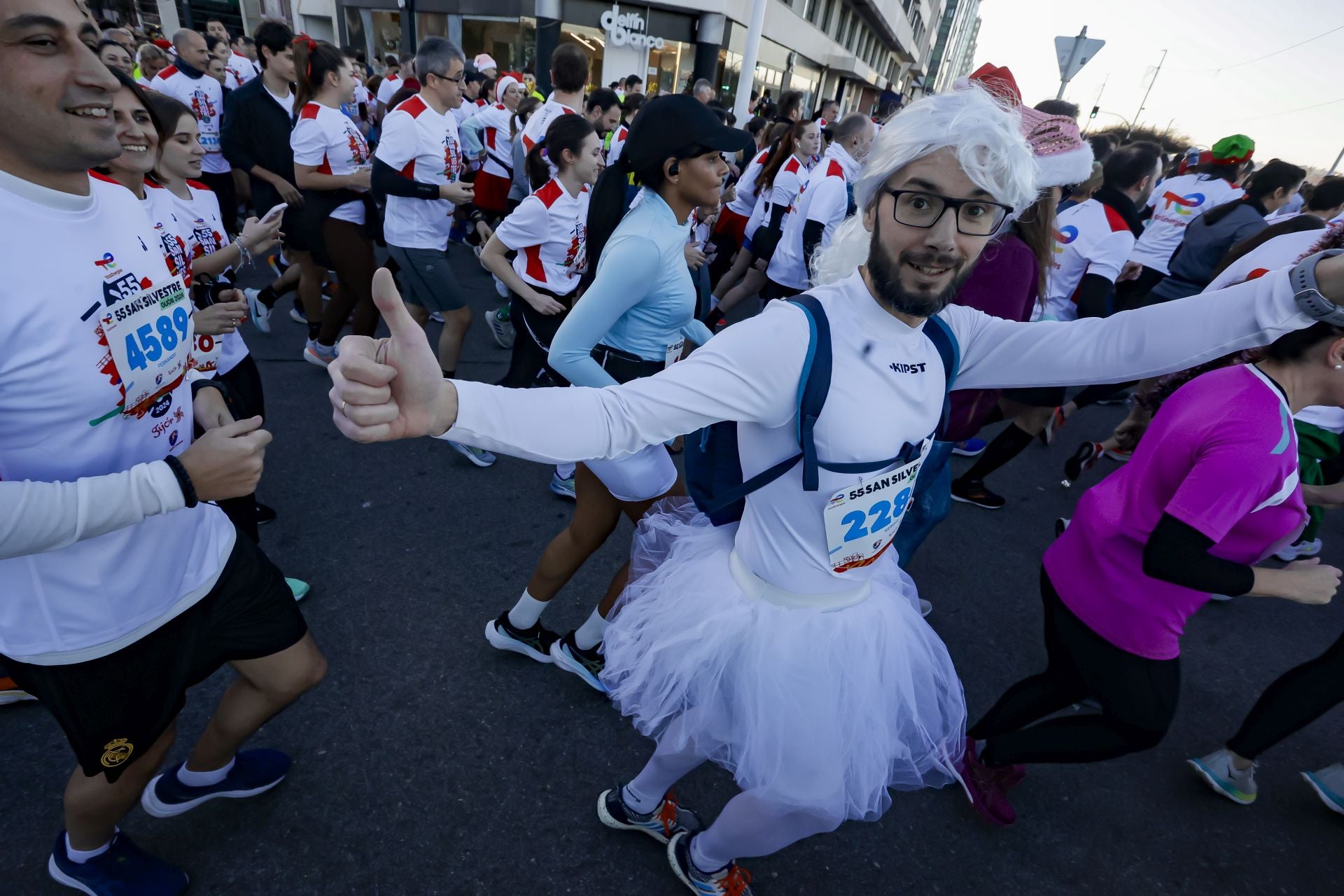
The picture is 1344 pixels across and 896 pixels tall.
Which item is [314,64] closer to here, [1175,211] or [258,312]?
[258,312]

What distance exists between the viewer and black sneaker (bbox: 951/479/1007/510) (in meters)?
4.34

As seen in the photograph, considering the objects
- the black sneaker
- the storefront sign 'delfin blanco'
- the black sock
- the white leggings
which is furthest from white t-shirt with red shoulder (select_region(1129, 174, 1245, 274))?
the storefront sign 'delfin blanco'

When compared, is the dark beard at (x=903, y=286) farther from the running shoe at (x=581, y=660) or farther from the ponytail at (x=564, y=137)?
the ponytail at (x=564, y=137)

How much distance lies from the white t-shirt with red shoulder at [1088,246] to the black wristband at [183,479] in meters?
4.14

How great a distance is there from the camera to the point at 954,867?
7.14 ft

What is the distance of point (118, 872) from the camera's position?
1.70 metres

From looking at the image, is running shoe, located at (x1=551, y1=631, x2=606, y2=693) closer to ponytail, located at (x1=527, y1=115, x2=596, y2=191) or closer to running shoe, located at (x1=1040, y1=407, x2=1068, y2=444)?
ponytail, located at (x1=527, y1=115, x2=596, y2=191)

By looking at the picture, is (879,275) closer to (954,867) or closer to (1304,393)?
(1304,393)

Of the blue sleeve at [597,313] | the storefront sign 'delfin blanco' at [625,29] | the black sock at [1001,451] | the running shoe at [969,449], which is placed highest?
the storefront sign 'delfin blanco' at [625,29]

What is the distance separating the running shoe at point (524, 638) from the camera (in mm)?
2648

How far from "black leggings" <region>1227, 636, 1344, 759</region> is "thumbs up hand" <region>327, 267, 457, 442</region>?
2815 mm

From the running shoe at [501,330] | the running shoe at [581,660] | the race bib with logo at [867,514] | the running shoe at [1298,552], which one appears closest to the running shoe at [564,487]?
the running shoe at [581,660]

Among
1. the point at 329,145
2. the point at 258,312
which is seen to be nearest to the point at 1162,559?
the point at 329,145

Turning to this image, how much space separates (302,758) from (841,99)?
52571 mm
